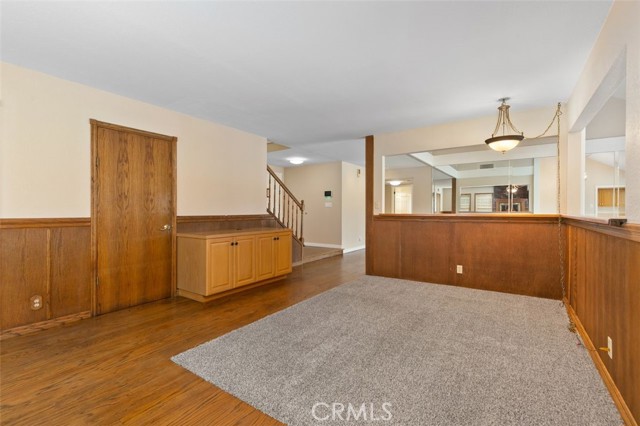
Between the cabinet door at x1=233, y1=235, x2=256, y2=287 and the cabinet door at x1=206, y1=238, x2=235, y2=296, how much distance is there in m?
0.10

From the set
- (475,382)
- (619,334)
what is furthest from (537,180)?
(475,382)

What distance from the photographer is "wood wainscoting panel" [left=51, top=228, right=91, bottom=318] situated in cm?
296

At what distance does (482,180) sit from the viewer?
203 inches

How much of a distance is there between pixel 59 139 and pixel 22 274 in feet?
4.50

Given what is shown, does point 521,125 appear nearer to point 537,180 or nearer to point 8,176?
point 537,180

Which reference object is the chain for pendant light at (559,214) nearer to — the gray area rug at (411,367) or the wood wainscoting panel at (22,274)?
the gray area rug at (411,367)

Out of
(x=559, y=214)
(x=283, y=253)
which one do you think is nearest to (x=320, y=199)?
(x=283, y=253)

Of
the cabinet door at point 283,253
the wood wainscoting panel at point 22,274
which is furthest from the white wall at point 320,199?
the wood wainscoting panel at point 22,274

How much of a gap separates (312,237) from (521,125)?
18.6ft

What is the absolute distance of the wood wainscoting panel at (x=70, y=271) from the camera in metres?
2.96

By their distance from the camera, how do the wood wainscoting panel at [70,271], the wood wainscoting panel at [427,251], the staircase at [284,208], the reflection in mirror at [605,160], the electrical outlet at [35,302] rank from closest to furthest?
the electrical outlet at [35,302] < the wood wainscoting panel at [70,271] < the reflection in mirror at [605,160] < the wood wainscoting panel at [427,251] < the staircase at [284,208]

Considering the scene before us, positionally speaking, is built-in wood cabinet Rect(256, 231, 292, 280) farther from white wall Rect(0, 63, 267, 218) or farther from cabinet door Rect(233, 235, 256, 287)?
white wall Rect(0, 63, 267, 218)

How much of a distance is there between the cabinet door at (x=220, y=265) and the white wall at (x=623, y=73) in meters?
3.80

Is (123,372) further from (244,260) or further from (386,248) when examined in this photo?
(386,248)
